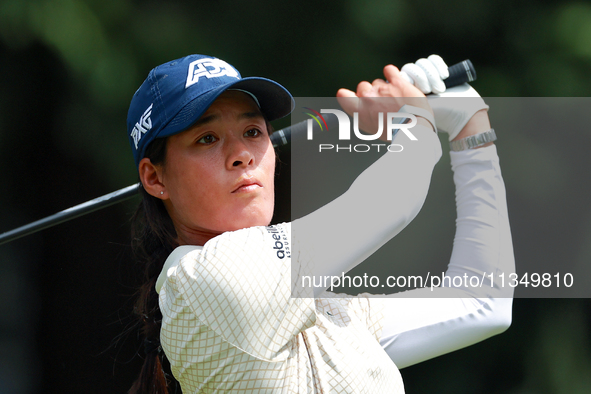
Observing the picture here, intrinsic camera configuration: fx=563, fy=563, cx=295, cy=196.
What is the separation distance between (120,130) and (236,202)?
0.90m

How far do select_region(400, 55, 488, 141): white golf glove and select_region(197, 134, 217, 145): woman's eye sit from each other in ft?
1.22

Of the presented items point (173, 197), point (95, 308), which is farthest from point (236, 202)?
point (95, 308)

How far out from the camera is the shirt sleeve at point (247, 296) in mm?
671

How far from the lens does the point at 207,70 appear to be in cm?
88

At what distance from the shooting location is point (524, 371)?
1666mm

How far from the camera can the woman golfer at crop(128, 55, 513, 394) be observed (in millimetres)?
687

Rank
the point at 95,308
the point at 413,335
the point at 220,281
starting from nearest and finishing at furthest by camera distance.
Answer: the point at 220,281 → the point at 413,335 → the point at 95,308

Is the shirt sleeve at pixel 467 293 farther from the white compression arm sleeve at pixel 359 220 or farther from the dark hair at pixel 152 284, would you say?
the dark hair at pixel 152 284

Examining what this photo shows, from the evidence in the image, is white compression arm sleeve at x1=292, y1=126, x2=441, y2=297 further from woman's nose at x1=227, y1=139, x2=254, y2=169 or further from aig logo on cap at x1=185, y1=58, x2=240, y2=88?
aig logo on cap at x1=185, y1=58, x2=240, y2=88

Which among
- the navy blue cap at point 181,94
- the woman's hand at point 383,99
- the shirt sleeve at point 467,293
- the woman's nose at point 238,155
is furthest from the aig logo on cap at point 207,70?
the shirt sleeve at point 467,293

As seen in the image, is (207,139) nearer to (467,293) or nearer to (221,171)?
(221,171)

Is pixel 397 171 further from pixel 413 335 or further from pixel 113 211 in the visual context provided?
pixel 113 211

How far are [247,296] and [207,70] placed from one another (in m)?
0.38

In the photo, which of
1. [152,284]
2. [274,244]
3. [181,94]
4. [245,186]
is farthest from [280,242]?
[152,284]
